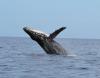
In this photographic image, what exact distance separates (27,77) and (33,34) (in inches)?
434

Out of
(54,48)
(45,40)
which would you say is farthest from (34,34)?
(54,48)

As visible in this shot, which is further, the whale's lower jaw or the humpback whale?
the whale's lower jaw

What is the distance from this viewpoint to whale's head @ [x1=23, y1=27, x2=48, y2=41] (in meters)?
30.4

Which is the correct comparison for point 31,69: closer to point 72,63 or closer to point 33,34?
point 72,63

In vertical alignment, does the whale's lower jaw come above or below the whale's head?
below

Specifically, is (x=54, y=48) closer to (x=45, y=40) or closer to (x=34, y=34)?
(x=45, y=40)

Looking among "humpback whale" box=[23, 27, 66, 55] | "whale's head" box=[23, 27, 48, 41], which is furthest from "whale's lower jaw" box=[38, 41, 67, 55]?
"whale's head" box=[23, 27, 48, 41]

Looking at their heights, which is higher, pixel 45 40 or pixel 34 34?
pixel 34 34

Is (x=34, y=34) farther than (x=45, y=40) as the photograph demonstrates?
No

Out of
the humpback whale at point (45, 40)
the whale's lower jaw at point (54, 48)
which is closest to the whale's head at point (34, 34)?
the humpback whale at point (45, 40)

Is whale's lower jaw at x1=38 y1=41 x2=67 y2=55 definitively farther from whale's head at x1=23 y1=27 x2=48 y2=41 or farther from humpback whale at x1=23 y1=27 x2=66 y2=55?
whale's head at x1=23 y1=27 x2=48 y2=41

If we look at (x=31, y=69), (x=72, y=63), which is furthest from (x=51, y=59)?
(x=31, y=69)

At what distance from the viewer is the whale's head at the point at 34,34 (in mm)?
30416

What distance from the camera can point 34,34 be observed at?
30672 mm
